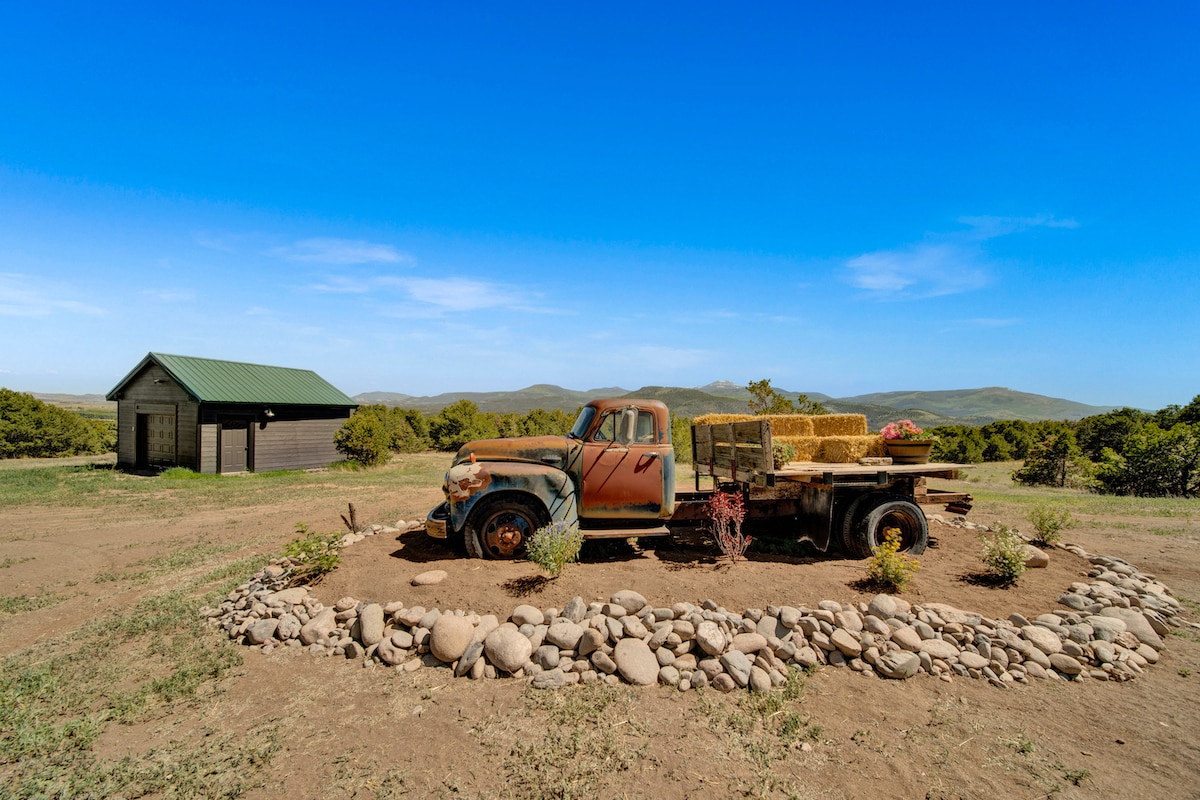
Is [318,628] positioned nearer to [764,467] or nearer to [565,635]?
[565,635]

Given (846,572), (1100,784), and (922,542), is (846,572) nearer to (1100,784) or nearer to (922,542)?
(922,542)

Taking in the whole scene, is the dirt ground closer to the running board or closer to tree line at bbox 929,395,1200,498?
the running board

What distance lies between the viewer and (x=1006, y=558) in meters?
6.48

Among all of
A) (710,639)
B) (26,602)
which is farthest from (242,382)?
(710,639)

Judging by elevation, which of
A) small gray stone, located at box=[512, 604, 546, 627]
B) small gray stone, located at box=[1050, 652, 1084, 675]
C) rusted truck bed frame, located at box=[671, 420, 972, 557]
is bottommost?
small gray stone, located at box=[1050, 652, 1084, 675]

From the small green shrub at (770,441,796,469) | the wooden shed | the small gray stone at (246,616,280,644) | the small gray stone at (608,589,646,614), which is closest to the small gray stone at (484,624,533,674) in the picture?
the small gray stone at (608,589,646,614)

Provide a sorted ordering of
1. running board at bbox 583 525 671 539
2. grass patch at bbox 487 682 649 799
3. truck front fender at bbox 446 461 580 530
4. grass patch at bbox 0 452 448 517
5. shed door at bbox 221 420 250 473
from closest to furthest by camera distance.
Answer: grass patch at bbox 487 682 649 799
truck front fender at bbox 446 461 580 530
running board at bbox 583 525 671 539
grass patch at bbox 0 452 448 517
shed door at bbox 221 420 250 473

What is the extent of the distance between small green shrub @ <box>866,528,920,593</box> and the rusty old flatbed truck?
0.99 meters

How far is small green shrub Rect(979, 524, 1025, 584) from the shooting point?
6.46 meters

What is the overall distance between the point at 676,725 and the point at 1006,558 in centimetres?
484

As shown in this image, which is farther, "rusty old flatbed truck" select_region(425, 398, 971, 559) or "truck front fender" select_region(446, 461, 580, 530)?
"rusty old flatbed truck" select_region(425, 398, 971, 559)

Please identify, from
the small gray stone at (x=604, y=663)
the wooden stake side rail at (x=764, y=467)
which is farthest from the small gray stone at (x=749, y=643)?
the wooden stake side rail at (x=764, y=467)

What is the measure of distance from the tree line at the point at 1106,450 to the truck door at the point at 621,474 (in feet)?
18.4

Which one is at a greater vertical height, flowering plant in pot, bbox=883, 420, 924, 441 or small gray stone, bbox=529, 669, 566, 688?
flowering plant in pot, bbox=883, 420, 924, 441
